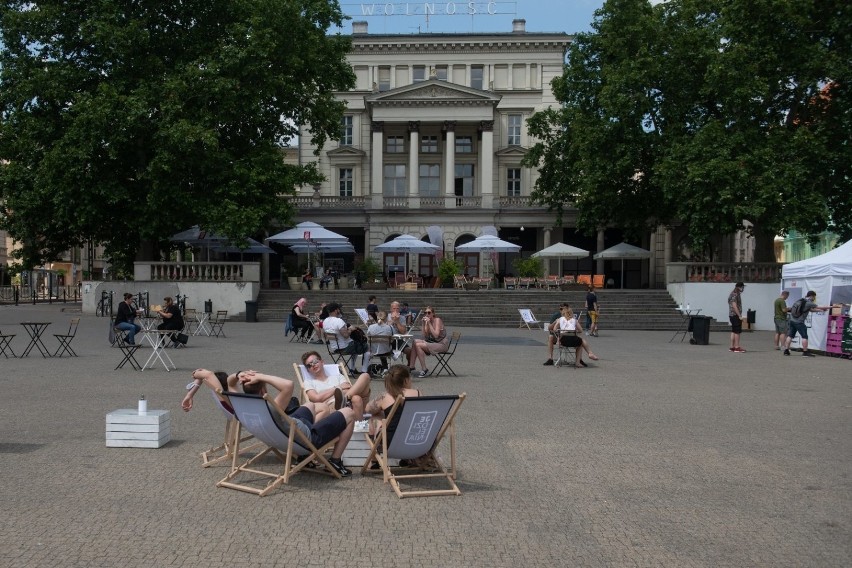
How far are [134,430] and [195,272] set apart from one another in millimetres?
27749

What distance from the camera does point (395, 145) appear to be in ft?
180

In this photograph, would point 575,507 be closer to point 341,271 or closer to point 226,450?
point 226,450

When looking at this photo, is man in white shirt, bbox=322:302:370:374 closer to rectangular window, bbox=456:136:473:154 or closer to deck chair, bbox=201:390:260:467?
deck chair, bbox=201:390:260:467

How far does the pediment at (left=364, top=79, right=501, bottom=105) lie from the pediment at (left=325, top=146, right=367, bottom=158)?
4283 mm

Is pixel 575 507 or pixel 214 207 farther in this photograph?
pixel 214 207

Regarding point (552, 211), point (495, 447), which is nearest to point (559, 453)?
point (495, 447)

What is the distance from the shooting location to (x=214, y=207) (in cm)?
3306

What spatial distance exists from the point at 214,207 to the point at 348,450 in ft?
87.3

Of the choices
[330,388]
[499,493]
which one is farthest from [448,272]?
[499,493]

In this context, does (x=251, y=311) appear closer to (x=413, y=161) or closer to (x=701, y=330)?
(x=701, y=330)

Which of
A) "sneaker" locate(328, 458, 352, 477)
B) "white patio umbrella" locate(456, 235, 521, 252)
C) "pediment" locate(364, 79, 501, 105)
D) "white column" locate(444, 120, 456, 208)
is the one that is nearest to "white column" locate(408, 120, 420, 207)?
"pediment" locate(364, 79, 501, 105)

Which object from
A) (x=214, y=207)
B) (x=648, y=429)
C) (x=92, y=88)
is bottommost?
(x=648, y=429)

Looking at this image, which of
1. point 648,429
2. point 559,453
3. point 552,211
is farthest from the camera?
point 552,211

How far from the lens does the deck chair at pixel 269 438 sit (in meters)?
7.06
